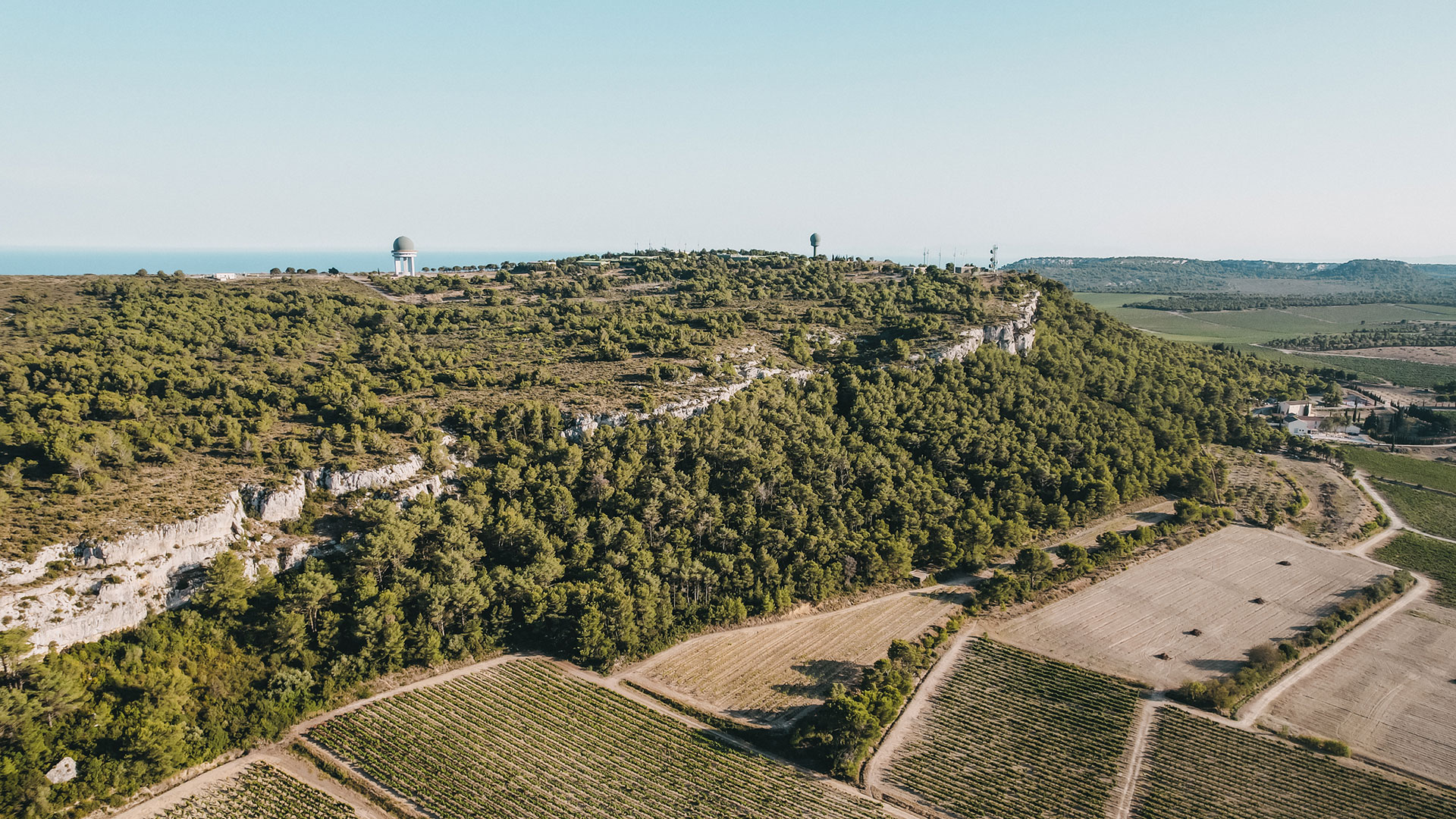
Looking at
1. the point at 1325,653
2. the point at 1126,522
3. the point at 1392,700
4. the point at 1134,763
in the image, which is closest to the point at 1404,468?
the point at 1126,522

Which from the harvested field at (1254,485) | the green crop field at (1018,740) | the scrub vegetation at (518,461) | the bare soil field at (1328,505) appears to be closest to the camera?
the green crop field at (1018,740)

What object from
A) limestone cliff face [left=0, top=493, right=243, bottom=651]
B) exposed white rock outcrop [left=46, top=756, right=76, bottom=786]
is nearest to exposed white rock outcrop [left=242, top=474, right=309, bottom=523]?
limestone cliff face [left=0, top=493, right=243, bottom=651]

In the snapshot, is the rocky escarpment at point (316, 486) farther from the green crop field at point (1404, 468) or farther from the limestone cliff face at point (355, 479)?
the green crop field at point (1404, 468)

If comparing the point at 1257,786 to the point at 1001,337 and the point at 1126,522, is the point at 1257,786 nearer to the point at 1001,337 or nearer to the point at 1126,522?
the point at 1126,522

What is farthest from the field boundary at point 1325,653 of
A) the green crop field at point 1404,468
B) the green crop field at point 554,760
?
the green crop field at point 1404,468

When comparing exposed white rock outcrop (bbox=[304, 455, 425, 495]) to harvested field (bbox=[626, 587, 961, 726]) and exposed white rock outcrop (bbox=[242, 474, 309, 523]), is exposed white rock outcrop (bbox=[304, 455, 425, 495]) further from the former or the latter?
harvested field (bbox=[626, 587, 961, 726])

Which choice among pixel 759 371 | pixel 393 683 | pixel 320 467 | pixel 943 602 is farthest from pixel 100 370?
pixel 943 602
